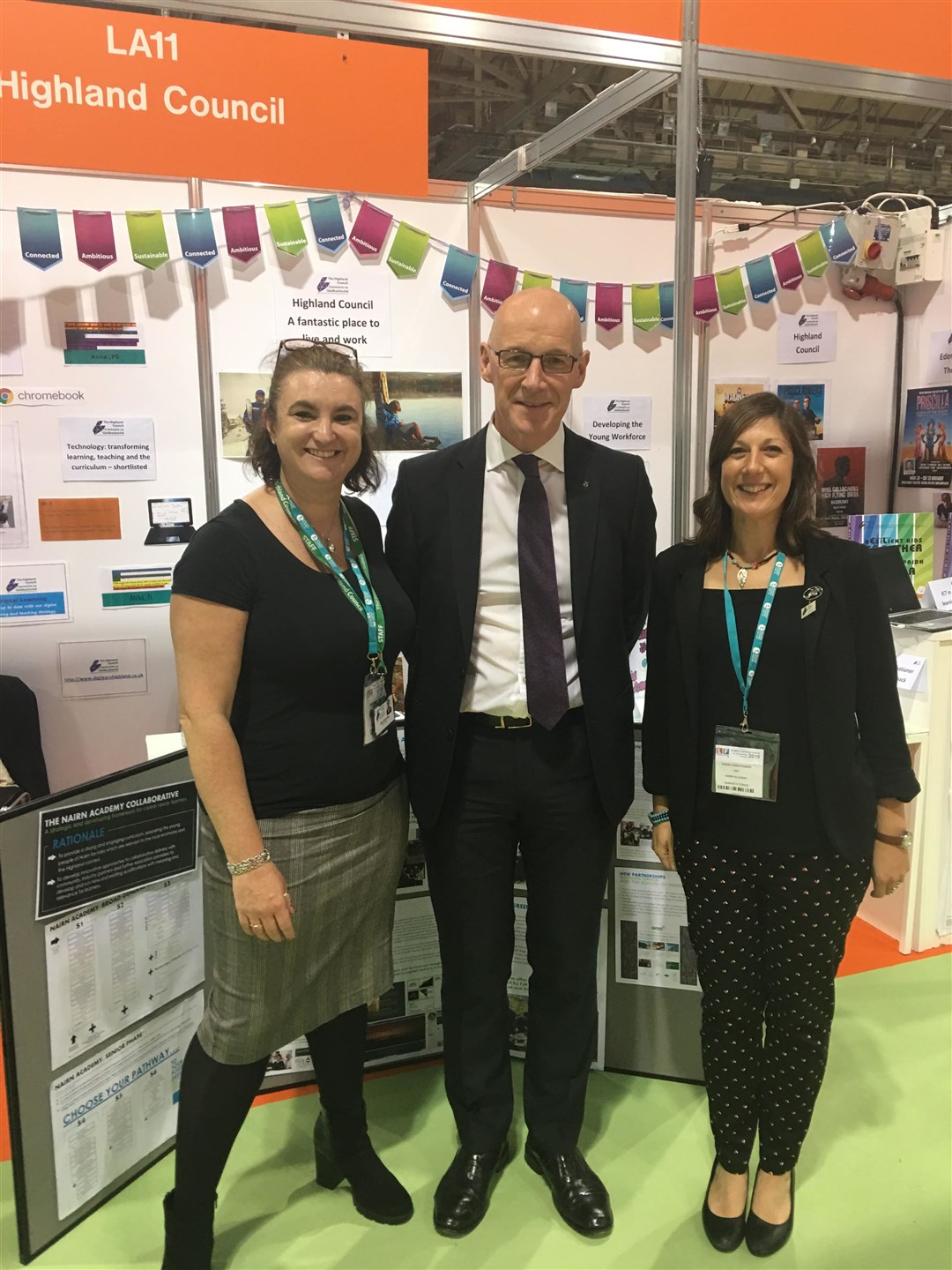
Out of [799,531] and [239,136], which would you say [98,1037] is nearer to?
[799,531]

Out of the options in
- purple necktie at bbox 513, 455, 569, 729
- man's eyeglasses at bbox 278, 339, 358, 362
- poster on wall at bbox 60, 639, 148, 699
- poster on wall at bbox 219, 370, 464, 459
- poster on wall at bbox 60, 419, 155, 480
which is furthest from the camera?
poster on wall at bbox 219, 370, 464, 459

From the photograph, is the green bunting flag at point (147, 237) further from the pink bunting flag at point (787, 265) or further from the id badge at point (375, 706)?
the pink bunting flag at point (787, 265)

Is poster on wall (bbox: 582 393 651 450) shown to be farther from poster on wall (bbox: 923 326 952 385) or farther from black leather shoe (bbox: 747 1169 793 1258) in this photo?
black leather shoe (bbox: 747 1169 793 1258)

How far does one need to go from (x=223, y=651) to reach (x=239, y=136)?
50.3 inches

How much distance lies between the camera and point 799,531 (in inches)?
59.0

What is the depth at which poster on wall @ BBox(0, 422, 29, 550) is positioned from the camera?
102 inches

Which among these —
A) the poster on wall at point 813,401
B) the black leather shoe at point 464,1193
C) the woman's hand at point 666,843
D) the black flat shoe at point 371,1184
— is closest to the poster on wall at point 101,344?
the woman's hand at point 666,843

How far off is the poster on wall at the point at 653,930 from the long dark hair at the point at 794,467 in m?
0.98

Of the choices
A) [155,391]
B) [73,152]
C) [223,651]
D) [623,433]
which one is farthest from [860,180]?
[223,651]

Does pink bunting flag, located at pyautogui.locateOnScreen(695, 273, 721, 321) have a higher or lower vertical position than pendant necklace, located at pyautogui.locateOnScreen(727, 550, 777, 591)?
higher

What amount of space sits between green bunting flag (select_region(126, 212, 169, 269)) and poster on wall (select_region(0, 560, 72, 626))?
969 mm

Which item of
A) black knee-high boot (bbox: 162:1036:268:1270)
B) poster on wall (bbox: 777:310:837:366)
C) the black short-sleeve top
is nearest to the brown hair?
the black short-sleeve top

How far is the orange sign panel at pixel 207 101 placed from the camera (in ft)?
5.67

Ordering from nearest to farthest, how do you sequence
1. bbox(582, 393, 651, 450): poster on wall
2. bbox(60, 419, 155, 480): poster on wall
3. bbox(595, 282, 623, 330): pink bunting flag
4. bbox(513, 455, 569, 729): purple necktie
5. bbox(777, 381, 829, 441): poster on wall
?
bbox(513, 455, 569, 729): purple necktie < bbox(60, 419, 155, 480): poster on wall < bbox(595, 282, 623, 330): pink bunting flag < bbox(582, 393, 651, 450): poster on wall < bbox(777, 381, 829, 441): poster on wall
